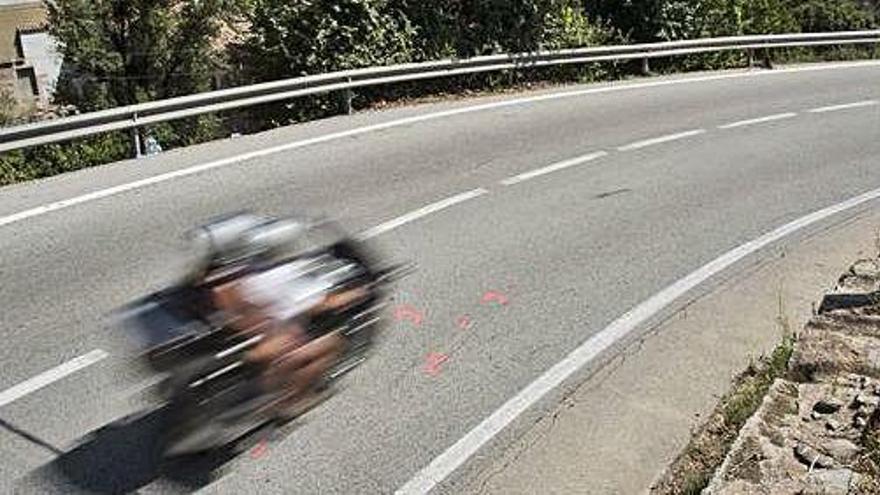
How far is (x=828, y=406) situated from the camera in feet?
19.9

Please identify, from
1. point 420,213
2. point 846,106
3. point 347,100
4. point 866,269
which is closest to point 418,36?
point 347,100

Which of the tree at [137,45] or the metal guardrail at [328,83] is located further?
the tree at [137,45]

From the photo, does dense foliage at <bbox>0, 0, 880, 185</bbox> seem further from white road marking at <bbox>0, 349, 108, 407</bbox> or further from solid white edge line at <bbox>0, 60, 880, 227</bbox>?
white road marking at <bbox>0, 349, 108, 407</bbox>

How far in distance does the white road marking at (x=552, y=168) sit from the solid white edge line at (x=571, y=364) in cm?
307

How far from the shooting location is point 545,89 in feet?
58.5

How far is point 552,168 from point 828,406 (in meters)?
6.63

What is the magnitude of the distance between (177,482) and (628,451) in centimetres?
285

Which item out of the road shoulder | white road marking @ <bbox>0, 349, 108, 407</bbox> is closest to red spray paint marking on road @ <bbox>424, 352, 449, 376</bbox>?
the road shoulder

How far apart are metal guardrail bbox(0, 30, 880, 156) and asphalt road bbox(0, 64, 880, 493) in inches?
30.1

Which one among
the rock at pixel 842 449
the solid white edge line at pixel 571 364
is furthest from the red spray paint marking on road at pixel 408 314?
the rock at pixel 842 449

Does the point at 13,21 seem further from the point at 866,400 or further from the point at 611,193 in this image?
the point at 866,400

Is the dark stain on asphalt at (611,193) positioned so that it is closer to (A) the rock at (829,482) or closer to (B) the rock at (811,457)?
(B) the rock at (811,457)

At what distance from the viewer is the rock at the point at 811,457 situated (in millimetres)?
5410

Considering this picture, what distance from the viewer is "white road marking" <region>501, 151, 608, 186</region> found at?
460 inches
